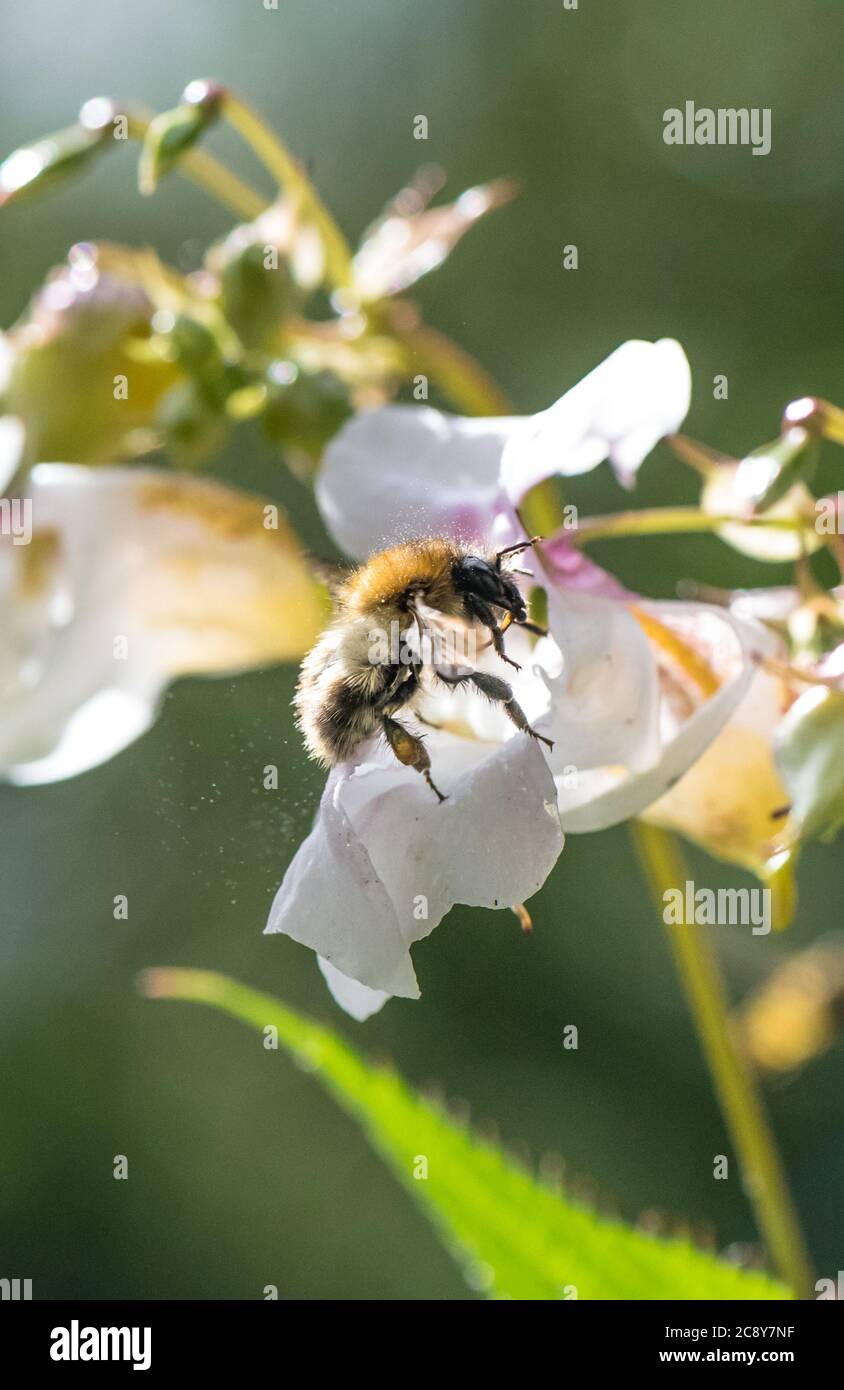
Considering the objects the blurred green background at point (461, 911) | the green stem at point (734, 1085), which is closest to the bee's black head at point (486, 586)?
the green stem at point (734, 1085)

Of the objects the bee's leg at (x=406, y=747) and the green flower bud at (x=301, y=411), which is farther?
the green flower bud at (x=301, y=411)

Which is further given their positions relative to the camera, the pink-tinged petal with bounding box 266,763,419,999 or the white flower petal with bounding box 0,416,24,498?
the white flower petal with bounding box 0,416,24,498

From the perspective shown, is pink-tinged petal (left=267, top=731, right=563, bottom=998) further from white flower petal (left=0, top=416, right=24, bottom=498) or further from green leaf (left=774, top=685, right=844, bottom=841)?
white flower petal (left=0, top=416, right=24, bottom=498)

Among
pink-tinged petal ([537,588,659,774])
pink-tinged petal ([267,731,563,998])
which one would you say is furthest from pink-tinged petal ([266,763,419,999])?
pink-tinged petal ([537,588,659,774])

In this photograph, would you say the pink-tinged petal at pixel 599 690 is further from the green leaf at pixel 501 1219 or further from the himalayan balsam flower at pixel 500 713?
the green leaf at pixel 501 1219

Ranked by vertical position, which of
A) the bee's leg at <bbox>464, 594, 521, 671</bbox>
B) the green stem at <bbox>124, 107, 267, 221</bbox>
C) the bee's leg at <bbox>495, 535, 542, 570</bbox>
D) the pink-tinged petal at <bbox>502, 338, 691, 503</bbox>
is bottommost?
the bee's leg at <bbox>464, 594, 521, 671</bbox>
